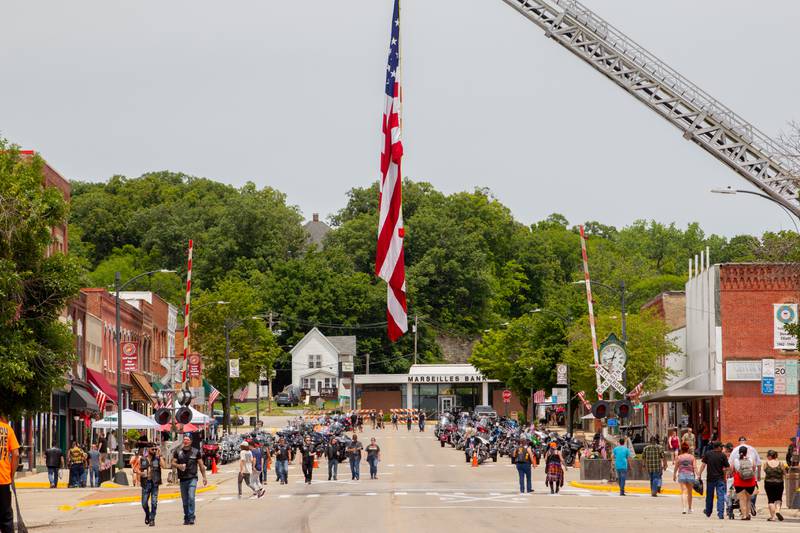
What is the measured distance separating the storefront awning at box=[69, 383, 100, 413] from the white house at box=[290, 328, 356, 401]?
7229 centimetres

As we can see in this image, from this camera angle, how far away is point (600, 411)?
131 feet

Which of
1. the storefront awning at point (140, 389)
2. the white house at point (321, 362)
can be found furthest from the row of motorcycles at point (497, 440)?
the white house at point (321, 362)

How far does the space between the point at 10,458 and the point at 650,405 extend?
6974cm

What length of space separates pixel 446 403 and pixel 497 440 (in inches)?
2598

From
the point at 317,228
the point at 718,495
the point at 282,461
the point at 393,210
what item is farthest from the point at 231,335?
the point at 317,228

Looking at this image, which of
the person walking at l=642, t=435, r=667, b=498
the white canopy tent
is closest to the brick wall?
the person walking at l=642, t=435, r=667, b=498

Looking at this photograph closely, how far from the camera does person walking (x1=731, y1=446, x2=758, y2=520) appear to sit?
29.7m

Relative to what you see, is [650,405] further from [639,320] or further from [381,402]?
[381,402]

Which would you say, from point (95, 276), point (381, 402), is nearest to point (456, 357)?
point (381, 402)

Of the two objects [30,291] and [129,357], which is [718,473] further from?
[129,357]

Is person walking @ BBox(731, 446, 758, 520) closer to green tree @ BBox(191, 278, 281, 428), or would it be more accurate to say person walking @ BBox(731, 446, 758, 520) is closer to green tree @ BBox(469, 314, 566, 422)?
green tree @ BBox(469, 314, 566, 422)

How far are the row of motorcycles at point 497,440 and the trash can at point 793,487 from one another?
19.6 metres

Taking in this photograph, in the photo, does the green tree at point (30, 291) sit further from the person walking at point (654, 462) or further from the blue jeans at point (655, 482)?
the blue jeans at point (655, 482)

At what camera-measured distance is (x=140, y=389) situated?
76.8 metres
